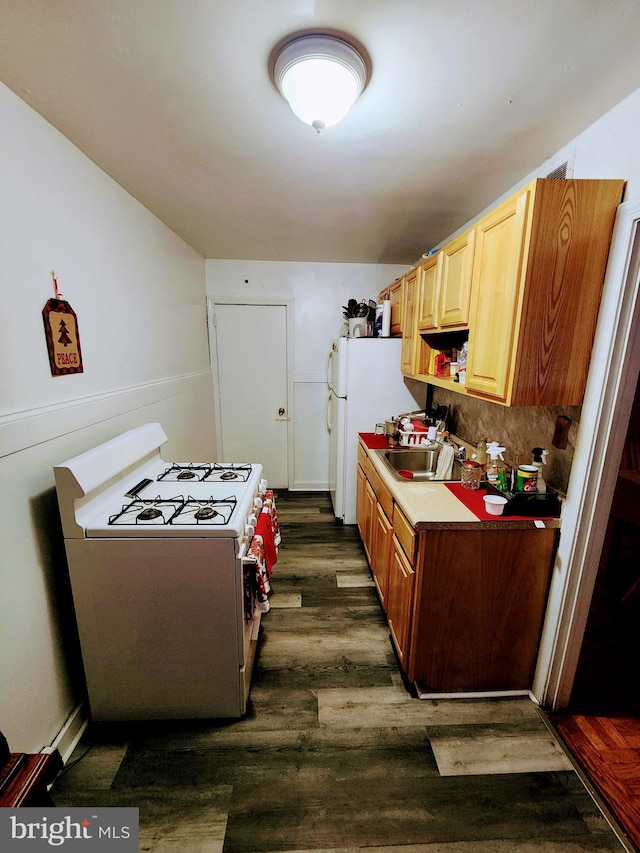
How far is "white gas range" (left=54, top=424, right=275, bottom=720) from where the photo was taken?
1.35 m

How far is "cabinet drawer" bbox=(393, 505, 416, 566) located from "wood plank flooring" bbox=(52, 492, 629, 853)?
27.2 inches

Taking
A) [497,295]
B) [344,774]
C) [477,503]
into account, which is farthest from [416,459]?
[344,774]

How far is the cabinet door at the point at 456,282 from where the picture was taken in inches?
65.8

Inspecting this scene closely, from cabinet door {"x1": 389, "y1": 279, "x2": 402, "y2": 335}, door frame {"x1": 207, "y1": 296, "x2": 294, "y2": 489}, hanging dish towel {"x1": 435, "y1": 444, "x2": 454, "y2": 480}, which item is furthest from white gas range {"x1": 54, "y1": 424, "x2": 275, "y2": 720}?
door frame {"x1": 207, "y1": 296, "x2": 294, "y2": 489}

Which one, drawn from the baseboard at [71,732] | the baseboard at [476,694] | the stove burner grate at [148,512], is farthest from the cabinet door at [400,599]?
the baseboard at [71,732]

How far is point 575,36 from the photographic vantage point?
948 millimetres

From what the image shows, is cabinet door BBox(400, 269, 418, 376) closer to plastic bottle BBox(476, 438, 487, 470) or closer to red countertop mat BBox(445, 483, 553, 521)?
plastic bottle BBox(476, 438, 487, 470)

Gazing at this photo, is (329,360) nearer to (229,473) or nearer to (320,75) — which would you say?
(229,473)

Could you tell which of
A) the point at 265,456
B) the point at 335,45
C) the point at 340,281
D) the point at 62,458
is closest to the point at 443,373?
the point at 335,45

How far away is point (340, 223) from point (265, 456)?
243 centimetres

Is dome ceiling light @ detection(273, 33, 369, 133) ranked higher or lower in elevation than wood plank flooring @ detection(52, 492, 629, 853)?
higher

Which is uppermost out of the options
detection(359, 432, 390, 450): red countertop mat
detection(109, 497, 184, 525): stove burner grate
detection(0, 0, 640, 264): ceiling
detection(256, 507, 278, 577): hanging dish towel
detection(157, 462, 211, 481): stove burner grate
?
detection(0, 0, 640, 264): ceiling

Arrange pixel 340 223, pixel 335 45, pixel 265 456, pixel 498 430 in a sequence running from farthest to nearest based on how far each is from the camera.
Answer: pixel 265 456 < pixel 340 223 < pixel 498 430 < pixel 335 45

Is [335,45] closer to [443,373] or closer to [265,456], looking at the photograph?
[443,373]
